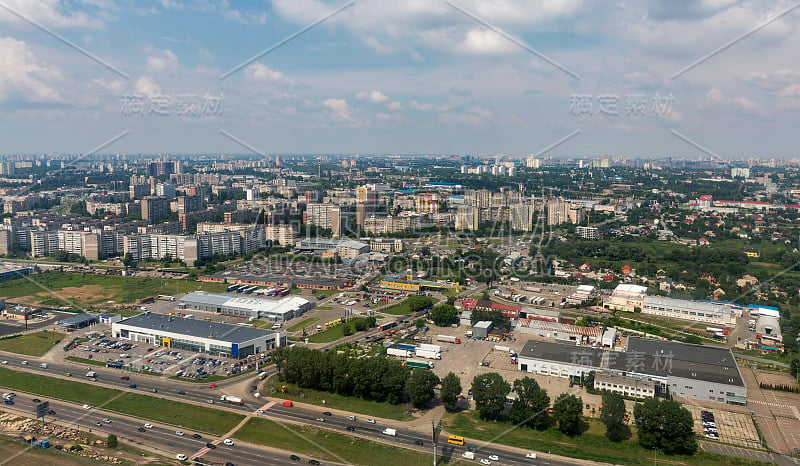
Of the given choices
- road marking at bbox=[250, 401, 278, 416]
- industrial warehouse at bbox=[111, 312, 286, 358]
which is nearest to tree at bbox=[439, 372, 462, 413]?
road marking at bbox=[250, 401, 278, 416]

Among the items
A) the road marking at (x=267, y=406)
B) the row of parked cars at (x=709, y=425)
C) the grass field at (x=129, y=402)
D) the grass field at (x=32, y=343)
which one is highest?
the row of parked cars at (x=709, y=425)

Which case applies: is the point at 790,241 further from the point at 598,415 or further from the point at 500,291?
the point at 598,415

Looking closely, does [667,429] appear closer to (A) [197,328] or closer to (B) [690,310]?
(B) [690,310]

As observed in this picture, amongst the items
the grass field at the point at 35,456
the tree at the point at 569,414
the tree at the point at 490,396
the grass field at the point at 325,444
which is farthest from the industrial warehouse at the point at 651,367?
the grass field at the point at 35,456

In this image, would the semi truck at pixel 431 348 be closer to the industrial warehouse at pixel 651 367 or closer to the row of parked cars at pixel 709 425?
the industrial warehouse at pixel 651 367

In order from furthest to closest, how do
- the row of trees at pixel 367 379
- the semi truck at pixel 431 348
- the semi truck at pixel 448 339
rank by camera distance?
the semi truck at pixel 448 339
the semi truck at pixel 431 348
the row of trees at pixel 367 379

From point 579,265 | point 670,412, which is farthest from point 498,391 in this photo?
point 579,265
